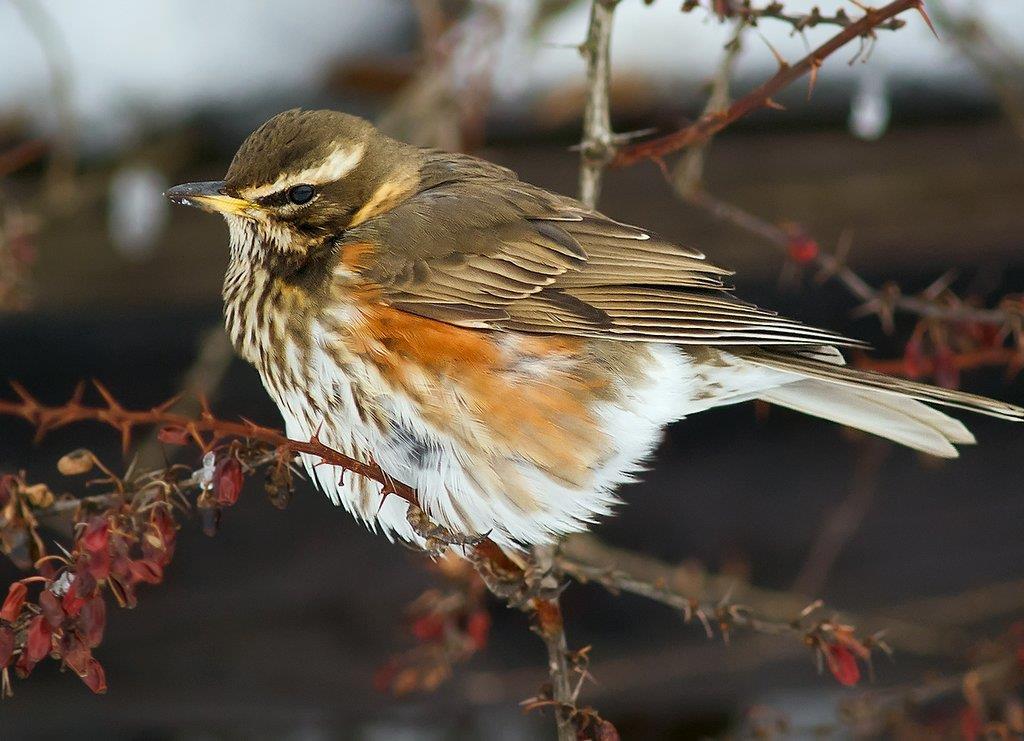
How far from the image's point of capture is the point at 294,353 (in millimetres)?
2320

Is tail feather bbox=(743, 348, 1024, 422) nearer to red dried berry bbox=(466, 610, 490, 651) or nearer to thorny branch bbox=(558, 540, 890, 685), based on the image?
thorny branch bbox=(558, 540, 890, 685)

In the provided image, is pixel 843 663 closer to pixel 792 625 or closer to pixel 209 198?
pixel 792 625

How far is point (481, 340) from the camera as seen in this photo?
92.7 inches

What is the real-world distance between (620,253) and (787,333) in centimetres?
44

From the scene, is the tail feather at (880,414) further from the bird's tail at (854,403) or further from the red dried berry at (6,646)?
the red dried berry at (6,646)

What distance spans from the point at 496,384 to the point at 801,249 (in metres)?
0.61

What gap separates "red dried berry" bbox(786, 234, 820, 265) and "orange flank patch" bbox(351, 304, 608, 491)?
0.43 meters

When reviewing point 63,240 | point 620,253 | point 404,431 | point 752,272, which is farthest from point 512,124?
point 404,431

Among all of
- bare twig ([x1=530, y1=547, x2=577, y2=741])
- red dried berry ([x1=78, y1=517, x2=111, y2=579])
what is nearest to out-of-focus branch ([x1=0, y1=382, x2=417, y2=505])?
red dried berry ([x1=78, y1=517, x2=111, y2=579])

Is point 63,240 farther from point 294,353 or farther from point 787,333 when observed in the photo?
point 787,333

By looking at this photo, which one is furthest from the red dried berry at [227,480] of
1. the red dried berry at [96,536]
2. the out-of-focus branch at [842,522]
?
the out-of-focus branch at [842,522]

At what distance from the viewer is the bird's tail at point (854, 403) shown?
247 cm

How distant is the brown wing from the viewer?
237 centimetres

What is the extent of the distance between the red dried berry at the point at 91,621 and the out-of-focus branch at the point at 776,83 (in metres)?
1.13
